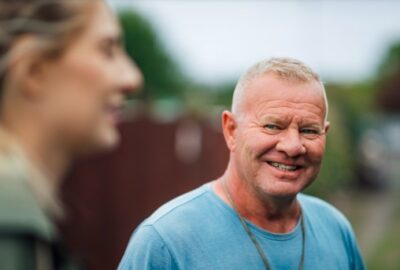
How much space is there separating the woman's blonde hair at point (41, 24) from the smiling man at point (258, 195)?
493 millimetres

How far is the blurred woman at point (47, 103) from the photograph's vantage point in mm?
1182

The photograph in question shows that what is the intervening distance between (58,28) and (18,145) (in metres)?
0.34

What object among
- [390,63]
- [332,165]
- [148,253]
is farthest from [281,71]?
[390,63]

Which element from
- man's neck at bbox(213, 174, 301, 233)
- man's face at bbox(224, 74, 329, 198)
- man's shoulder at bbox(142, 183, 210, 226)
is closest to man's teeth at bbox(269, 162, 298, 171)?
man's face at bbox(224, 74, 329, 198)

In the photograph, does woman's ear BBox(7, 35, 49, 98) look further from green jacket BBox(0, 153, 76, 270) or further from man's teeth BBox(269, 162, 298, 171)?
man's teeth BBox(269, 162, 298, 171)

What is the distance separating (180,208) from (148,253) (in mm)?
155

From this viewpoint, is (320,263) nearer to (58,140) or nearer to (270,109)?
(270,109)

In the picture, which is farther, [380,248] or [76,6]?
[380,248]

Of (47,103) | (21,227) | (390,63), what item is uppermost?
(47,103)

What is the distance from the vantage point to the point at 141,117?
6.91m

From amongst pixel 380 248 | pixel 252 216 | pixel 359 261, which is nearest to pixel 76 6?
pixel 252 216

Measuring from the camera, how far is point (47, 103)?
61.2 inches

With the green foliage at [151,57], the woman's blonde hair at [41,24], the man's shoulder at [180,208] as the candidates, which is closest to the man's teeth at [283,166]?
the man's shoulder at [180,208]

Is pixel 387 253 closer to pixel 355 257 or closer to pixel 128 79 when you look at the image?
pixel 355 257
